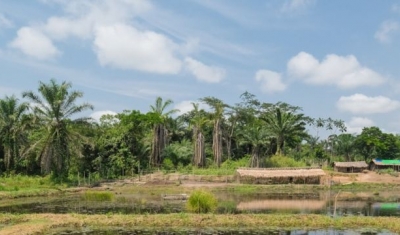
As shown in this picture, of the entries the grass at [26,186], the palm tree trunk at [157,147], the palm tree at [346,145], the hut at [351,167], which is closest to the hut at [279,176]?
the palm tree trunk at [157,147]

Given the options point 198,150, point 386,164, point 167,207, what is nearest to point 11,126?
point 198,150

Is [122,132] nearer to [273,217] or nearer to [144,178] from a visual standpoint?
[144,178]

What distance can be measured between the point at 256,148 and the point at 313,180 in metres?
9.04

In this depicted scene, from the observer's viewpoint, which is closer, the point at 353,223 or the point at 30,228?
the point at 30,228

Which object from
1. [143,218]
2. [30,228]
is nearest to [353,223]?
[143,218]

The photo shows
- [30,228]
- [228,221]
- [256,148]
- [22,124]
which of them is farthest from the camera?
[256,148]

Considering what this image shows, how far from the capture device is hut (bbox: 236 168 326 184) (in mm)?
43688

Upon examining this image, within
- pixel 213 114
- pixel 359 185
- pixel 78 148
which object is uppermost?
pixel 213 114

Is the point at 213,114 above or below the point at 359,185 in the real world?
above

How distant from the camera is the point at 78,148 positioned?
39.9 meters

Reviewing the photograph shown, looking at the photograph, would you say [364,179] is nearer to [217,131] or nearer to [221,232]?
[217,131]

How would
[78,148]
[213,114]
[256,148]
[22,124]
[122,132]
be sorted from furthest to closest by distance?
[213,114] → [256,148] → [122,132] → [22,124] → [78,148]

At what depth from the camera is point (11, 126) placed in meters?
43.0

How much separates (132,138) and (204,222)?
101 feet
